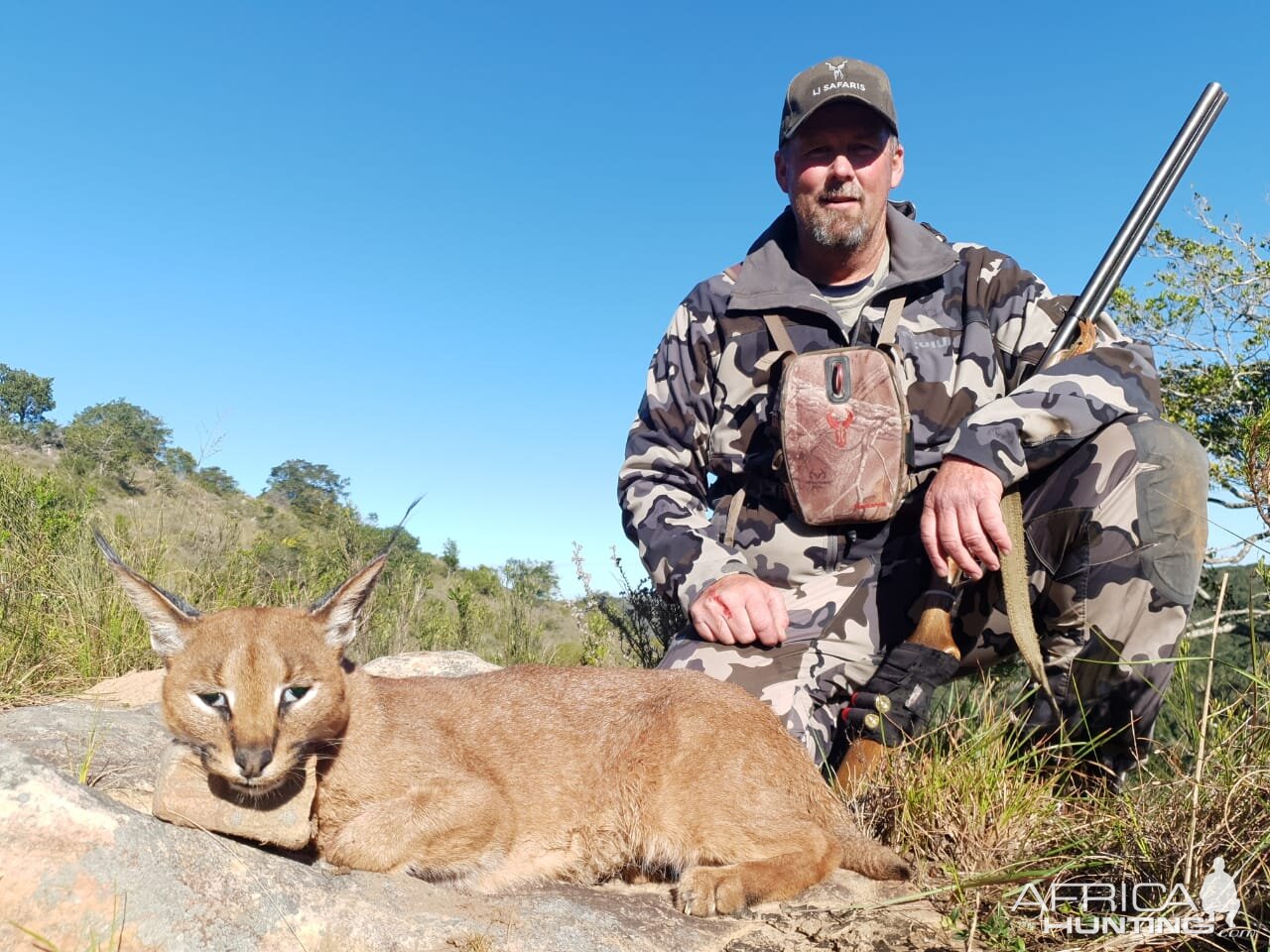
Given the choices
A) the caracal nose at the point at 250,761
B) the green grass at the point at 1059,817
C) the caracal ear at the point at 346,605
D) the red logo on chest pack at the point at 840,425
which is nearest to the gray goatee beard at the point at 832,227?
the red logo on chest pack at the point at 840,425

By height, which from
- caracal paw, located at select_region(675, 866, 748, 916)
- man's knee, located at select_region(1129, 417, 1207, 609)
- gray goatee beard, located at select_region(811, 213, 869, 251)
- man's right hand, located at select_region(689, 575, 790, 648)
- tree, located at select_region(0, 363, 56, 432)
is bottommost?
caracal paw, located at select_region(675, 866, 748, 916)

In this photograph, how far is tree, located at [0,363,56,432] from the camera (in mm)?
29734

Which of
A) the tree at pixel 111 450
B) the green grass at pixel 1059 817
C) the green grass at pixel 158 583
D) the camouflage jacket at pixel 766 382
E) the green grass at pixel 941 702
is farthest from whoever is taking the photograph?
the tree at pixel 111 450

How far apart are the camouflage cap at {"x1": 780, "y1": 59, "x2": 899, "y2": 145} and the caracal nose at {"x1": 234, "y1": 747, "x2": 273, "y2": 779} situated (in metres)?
5.09

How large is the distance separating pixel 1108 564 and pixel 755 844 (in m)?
2.49

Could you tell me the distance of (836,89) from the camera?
20.1 ft

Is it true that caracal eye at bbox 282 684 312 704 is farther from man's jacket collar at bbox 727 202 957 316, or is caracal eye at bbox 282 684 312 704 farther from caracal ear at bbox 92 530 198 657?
man's jacket collar at bbox 727 202 957 316

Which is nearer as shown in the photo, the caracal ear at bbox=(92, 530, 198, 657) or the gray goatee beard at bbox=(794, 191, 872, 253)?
the caracal ear at bbox=(92, 530, 198, 657)

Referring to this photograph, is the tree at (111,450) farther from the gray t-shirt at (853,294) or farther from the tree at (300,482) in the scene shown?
the gray t-shirt at (853,294)

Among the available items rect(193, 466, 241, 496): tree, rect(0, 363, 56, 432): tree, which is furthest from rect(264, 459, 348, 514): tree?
rect(0, 363, 56, 432): tree

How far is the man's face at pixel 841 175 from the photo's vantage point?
6137 millimetres

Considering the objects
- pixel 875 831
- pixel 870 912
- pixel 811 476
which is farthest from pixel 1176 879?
pixel 811 476

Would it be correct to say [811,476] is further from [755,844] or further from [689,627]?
[755,844]

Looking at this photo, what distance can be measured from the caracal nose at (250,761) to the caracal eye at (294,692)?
0.25 metres
